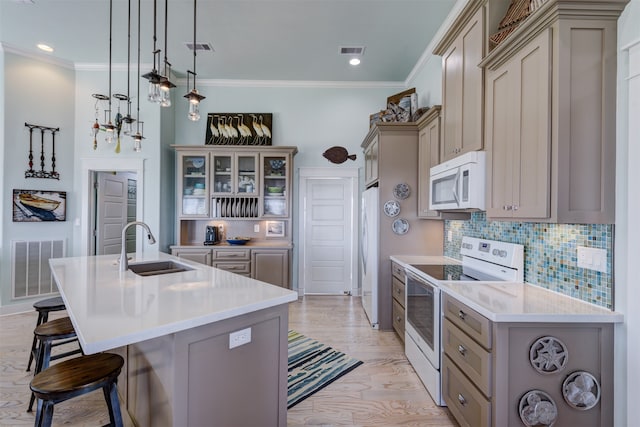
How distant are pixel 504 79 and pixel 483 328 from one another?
4.73ft

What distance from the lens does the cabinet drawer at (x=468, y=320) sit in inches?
60.8

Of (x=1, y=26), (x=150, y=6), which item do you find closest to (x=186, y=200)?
(x=150, y=6)

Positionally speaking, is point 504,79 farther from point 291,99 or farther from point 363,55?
point 291,99

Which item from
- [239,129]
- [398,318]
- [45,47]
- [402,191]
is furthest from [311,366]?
[45,47]

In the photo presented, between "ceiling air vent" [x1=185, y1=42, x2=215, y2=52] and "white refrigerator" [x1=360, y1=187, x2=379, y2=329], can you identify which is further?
"ceiling air vent" [x1=185, y1=42, x2=215, y2=52]

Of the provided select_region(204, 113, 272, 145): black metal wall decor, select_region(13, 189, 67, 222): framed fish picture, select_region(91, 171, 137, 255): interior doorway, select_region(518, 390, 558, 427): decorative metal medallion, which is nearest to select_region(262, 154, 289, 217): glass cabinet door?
select_region(204, 113, 272, 145): black metal wall decor

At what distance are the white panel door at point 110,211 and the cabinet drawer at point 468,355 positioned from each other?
489 cm

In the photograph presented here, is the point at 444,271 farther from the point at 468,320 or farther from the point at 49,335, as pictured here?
the point at 49,335

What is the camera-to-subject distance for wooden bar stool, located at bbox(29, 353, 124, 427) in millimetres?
1345

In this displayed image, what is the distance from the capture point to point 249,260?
4395 millimetres

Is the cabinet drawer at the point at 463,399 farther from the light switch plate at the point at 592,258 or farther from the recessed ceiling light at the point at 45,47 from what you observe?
Result: the recessed ceiling light at the point at 45,47

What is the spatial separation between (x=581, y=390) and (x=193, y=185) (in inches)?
182

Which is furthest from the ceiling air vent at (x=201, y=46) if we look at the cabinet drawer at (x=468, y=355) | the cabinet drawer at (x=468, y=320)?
the cabinet drawer at (x=468, y=355)

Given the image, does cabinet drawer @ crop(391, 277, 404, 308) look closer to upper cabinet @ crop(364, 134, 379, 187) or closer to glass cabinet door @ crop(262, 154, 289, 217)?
upper cabinet @ crop(364, 134, 379, 187)
